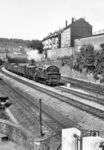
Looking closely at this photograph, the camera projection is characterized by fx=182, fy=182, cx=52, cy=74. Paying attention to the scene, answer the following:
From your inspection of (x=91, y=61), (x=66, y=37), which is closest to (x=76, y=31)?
(x=66, y=37)

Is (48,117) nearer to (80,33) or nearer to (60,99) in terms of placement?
(60,99)

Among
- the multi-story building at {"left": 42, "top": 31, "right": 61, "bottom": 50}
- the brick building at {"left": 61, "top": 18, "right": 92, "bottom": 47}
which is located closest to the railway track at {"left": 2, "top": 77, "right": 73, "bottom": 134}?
the brick building at {"left": 61, "top": 18, "right": 92, "bottom": 47}

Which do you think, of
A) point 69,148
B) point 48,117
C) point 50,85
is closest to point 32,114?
point 48,117

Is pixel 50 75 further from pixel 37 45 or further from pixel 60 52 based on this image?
pixel 37 45

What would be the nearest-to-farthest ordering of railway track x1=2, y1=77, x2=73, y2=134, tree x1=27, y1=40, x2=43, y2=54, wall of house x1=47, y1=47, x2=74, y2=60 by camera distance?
railway track x1=2, y1=77, x2=73, y2=134 → wall of house x1=47, y1=47, x2=74, y2=60 → tree x1=27, y1=40, x2=43, y2=54

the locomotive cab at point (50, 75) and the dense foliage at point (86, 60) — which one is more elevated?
the dense foliage at point (86, 60)

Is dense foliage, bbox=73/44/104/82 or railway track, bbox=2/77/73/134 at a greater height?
dense foliage, bbox=73/44/104/82

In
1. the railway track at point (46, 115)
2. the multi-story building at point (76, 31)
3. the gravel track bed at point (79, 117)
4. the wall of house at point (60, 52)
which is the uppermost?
the multi-story building at point (76, 31)

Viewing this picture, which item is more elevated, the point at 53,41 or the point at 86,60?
the point at 53,41

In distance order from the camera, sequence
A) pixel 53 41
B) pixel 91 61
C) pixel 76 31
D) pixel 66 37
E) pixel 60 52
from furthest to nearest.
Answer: pixel 53 41
pixel 66 37
pixel 76 31
pixel 60 52
pixel 91 61

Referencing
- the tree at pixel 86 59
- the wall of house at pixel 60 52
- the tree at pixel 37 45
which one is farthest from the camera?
the tree at pixel 37 45

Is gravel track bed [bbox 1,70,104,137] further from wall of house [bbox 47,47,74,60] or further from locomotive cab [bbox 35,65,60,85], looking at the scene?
Result: wall of house [bbox 47,47,74,60]

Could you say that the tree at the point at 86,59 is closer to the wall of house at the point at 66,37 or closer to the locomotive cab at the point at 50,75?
the locomotive cab at the point at 50,75

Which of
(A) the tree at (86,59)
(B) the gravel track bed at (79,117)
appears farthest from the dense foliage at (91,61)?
(B) the gravel track bed at (79,117)
